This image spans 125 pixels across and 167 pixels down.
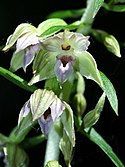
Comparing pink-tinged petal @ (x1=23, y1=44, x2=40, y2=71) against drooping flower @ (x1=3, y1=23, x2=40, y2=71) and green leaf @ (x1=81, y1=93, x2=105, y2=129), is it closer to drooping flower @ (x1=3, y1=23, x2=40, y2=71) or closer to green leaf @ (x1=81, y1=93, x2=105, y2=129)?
drooping flower @ (x1=3, y1=23, x2=40, y2=71)

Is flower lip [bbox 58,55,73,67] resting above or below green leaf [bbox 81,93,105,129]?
above

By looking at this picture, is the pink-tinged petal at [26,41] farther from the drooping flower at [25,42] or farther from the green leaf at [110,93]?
the green leaf at [110,93]

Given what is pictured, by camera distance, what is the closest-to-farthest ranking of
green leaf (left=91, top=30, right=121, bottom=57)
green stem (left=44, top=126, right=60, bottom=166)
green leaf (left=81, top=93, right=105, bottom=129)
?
green leaf (left=81, top=93, right=105, bottom=129) → green leaf (left=91, top=30, right=121, bottom=57) → green stem (left=44, top=126, right=60, bottom=166)

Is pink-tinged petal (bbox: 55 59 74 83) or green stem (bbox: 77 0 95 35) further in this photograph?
green stem (bbox: 77 0 95 35)

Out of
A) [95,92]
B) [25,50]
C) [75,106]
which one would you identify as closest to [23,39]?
[25,50]

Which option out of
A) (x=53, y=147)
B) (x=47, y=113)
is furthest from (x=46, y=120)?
(x=53, y=147)

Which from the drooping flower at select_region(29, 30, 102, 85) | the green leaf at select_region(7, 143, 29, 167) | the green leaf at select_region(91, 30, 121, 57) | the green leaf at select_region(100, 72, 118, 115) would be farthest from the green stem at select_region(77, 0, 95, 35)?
the green leaf at select_region(7, 143, 29, 167)
